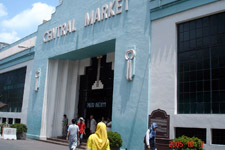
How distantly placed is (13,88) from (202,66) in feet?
67.9

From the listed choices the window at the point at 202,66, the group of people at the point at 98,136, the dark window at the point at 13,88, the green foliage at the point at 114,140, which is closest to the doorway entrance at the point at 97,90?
the group of people at the point at 98,136

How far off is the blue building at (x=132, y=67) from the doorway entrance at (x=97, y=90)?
0.23 feet

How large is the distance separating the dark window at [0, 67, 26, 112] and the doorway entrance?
24.1 feet

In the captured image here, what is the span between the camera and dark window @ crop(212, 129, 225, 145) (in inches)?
433

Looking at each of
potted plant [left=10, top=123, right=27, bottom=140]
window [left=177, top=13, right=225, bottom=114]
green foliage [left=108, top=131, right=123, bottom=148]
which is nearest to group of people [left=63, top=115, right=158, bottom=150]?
green foliage [left=108, top=131, right=123, bottom=148]

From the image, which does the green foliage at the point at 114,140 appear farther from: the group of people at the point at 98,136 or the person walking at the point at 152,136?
the person walking at the point at 152,136

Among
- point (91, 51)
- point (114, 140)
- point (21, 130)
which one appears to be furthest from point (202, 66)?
point (21, 130)

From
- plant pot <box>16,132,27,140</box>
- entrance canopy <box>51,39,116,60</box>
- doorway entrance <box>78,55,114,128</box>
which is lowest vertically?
plant pot <box>16,132,27,140</box>

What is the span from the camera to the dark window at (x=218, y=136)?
11003mm

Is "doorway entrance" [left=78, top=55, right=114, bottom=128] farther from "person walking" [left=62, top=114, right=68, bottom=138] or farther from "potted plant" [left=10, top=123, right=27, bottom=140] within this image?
"potted plant" [left=10, top=123, right=27, bottom=140]

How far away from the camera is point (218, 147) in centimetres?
1088

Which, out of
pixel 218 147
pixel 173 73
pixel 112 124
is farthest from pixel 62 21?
pixel 218 147

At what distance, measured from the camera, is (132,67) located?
14.7 m

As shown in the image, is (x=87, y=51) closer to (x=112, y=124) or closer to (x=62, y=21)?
(x=62, y=21)
